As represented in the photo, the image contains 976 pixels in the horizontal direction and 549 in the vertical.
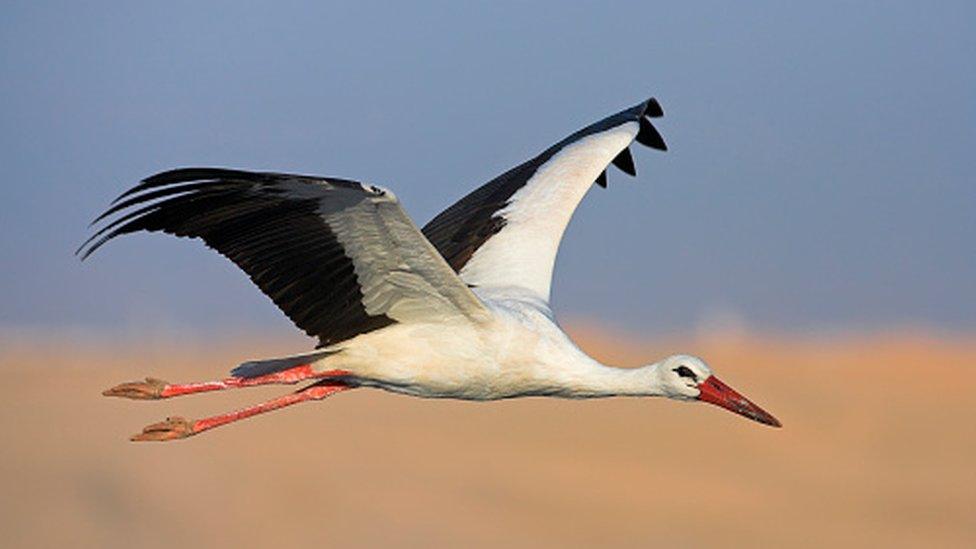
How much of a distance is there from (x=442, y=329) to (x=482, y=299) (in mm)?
529

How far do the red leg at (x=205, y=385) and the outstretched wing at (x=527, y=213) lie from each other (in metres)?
2.14

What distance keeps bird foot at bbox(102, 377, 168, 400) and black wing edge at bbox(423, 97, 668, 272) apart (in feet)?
9.58

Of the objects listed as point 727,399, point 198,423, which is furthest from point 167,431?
point 727,399

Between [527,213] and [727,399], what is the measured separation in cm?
313

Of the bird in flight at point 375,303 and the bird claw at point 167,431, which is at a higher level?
the bird in flight at point 375,303

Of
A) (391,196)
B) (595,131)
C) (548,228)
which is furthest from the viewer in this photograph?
(595,131)

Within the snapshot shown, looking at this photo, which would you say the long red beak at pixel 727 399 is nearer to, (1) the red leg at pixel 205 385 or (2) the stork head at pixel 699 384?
(2) the stork head at pixel 699 384

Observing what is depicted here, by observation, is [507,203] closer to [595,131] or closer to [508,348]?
[595,131]

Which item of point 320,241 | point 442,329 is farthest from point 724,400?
point 320,241

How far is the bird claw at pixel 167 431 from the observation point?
1914 centimetres

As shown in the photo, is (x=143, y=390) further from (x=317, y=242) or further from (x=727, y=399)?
(x=727, y=399)

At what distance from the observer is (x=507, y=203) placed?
2103cm

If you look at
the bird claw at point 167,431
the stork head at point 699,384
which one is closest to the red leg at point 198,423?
the bird claw at point 167,431

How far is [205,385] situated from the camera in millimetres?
18656
